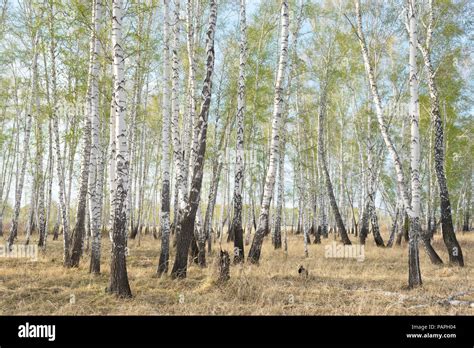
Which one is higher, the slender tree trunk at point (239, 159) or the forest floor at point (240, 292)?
the slender tree trunk at point (239, 159)

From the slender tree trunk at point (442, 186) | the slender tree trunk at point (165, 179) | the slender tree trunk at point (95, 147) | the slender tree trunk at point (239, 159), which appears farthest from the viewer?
the slender tree trunk at point (442, 186)

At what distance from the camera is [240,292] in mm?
6848

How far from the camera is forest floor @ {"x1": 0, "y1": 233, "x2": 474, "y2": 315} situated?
5.92 m

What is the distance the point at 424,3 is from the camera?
13.7 metres

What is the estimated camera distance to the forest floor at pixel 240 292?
19.4ft

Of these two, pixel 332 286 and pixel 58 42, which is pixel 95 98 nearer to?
pixel 58 42

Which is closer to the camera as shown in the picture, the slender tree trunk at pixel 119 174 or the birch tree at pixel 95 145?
the slender tree trunk at pixel 119 174
